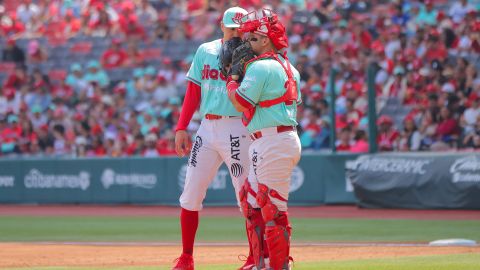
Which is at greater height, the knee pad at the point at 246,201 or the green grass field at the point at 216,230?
the knee pad at the point at 246,201

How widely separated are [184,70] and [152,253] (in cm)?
1300

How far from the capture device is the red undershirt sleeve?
8312 mm

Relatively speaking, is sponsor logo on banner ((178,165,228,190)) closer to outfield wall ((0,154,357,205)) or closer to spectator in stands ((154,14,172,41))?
outfield wall ((0,154,357,205))

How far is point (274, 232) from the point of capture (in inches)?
279

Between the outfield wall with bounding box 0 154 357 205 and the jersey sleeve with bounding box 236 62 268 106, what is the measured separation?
10.3 metres

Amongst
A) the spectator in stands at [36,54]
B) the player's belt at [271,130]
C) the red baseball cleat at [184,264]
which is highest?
the spectator in stands at [36,54]

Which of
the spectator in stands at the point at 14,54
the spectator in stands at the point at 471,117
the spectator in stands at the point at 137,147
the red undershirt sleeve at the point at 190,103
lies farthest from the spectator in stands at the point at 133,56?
the red undershirt sleeve at the point at 190,103

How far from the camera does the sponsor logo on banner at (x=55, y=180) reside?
19875 millimetres

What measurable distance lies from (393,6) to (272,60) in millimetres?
13829

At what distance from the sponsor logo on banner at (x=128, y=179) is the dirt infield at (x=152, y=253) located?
25.1ft

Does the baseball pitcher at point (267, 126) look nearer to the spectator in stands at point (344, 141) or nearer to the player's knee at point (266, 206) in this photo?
the player's knee at point (266, 206)

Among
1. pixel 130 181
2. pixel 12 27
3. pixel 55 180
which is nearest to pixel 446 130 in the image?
pixel 130 181

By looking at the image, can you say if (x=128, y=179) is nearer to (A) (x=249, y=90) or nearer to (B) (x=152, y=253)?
(B) (x=152, y=253)

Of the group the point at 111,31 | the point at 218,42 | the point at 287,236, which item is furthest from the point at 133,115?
the point at 287,236
